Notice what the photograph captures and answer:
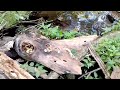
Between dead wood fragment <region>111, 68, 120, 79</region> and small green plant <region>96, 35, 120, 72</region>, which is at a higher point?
small green plant <region>96, 35, 120, 72</region>

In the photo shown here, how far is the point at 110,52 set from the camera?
3600 millimetres

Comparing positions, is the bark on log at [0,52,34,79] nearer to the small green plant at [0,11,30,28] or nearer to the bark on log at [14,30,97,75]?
the bark on log at [14,30,97,75]

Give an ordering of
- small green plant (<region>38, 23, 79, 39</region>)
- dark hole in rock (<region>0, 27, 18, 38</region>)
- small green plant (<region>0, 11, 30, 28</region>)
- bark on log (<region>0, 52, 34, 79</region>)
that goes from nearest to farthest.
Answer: bark on log (<region>0, 52, 34, 79</region>)
small green plant (<region>38, 23, 79, 39</region>)
dark hole in rock (<region>0, 27, 18, 38</region>)
small green plant (<region>0, 11, 30, 28</region>)

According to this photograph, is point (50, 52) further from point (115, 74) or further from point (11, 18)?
point (11, 18)

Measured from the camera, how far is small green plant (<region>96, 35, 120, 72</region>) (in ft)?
11.2

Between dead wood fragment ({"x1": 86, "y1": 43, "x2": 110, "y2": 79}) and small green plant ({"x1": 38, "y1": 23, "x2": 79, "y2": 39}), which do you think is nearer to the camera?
dead wood fragment ({"x1": 86, "y1": 43, "x2": 110, "y2": 79})

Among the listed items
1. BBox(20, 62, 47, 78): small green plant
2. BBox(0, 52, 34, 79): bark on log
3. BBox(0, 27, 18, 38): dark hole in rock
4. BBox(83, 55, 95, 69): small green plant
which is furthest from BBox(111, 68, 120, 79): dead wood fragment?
BBox(0, 27, 18, 38): dark hole in rock

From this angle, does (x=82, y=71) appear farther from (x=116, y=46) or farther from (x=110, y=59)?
(x=116, y=46)

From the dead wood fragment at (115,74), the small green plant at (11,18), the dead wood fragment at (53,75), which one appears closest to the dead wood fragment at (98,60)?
the dead wood fragment at (115,74)

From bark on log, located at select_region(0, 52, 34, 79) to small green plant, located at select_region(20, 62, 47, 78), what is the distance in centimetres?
9

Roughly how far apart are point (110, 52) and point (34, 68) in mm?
1106

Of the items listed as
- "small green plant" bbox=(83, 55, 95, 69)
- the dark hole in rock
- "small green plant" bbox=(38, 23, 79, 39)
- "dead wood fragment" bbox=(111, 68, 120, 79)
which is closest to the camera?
"dead wood fragment" bbox=(111, 68, 120, 79)

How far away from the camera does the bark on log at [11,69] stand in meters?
3.02
